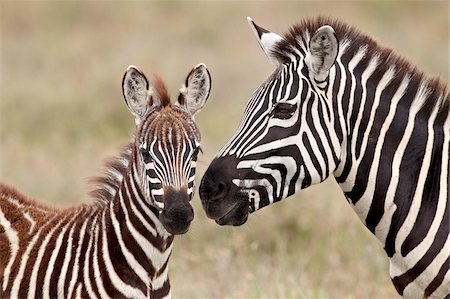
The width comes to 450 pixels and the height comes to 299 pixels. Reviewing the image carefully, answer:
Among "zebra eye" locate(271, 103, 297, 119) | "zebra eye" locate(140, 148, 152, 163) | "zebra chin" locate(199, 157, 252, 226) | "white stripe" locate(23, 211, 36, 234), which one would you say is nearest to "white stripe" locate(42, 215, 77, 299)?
"white stripe" locate(23, 211, 36, 234)

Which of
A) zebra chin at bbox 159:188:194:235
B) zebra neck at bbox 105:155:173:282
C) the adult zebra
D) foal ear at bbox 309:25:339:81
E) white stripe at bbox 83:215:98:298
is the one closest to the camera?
zebra chin at bbox 159:188:194:235

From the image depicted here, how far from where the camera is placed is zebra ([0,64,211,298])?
610 cm

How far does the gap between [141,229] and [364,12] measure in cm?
1914

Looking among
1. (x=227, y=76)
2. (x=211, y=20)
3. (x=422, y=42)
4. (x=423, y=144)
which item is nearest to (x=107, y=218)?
(x=423, y=144)

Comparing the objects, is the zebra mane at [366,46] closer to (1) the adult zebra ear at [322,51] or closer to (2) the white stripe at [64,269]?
(1) the adult zebra ear at [322,51]

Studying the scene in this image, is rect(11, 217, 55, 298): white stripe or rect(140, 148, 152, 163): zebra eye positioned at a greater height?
rect(140, 148, 152, 163): zebra eye

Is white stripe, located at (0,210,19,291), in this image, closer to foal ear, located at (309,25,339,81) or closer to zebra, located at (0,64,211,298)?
zebra, located at (0,64,211,298)

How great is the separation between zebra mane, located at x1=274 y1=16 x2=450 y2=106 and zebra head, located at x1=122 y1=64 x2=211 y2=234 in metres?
0.66

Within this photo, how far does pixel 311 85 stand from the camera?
6074mm

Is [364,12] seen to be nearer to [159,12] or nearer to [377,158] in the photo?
[159,12]

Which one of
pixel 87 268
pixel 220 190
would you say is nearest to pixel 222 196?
pixel 220 190

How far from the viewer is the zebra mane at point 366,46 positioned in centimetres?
620

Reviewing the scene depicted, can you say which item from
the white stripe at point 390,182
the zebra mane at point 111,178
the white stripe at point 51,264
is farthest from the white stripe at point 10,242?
the white stripe at point 390,182

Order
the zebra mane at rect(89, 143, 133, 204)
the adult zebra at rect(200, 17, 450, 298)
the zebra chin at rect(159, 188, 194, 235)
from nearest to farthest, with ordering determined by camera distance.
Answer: the zebra chin at rect(159, 188, 194, 235)
the adult zebra at rect(200, 17, 450, 298)
the zebra mane at rect(89, 143, 133, 204)
